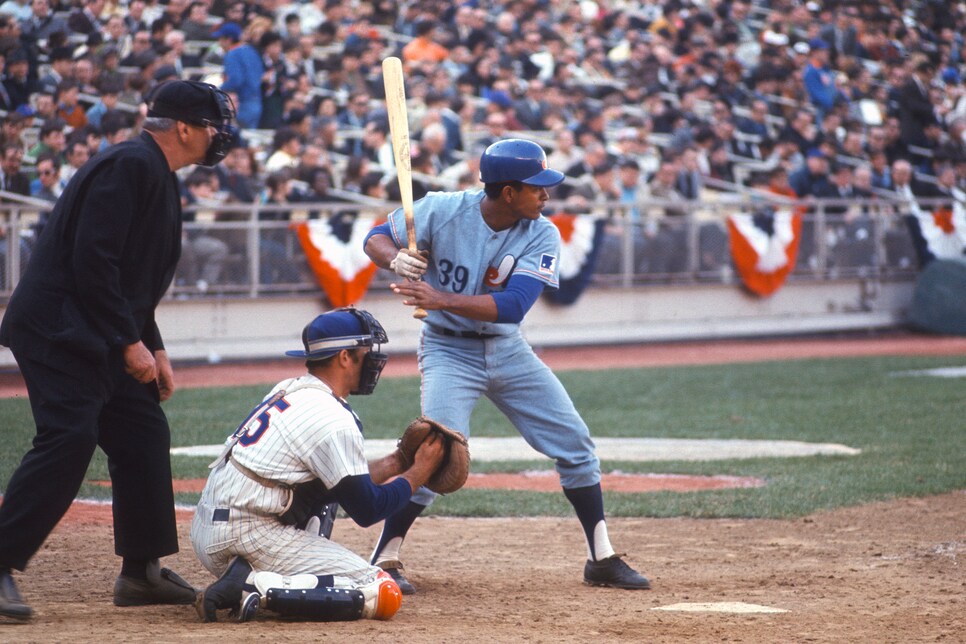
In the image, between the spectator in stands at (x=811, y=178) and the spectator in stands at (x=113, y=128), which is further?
the spectator in stands at (x=811, y=178)

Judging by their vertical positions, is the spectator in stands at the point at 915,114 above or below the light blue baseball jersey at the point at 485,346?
above

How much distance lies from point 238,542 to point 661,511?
3.45m

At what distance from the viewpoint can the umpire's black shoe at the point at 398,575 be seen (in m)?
5.21

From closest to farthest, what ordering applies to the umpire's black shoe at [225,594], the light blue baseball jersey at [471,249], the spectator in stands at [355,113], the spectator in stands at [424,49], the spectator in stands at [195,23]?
the umpire's black shoe at [225,594]
the light blue baseball jersey at [471,249]
the spectator in stands at [195,23]
the spectator in stands at [355,113]
the spectator in stands at [424,49]

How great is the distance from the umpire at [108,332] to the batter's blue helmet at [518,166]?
1.11 metres

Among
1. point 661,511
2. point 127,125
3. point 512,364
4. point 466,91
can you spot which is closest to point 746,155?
point 466,91

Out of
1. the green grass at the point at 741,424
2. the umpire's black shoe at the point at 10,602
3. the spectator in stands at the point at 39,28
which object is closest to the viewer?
the umpire's black shoe at the point at 10,602

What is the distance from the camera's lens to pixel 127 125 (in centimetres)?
1283

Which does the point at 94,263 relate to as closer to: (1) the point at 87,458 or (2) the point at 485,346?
(1) the point at 87,458

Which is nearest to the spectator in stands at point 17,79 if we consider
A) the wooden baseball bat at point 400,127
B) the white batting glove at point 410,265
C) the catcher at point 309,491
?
the wooden baseball bat at point 400,127

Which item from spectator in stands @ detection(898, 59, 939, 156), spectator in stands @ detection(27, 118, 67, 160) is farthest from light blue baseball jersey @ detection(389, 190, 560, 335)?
spectator in stands @ detection(898, 59, 939, 156)

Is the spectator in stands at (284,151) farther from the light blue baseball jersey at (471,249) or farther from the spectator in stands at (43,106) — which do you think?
the light blue baseball jersey at (471,249)

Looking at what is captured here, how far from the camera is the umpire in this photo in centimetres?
438

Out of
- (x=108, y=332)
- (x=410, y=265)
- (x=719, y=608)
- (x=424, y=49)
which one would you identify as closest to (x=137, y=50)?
(x=424, y=49)
